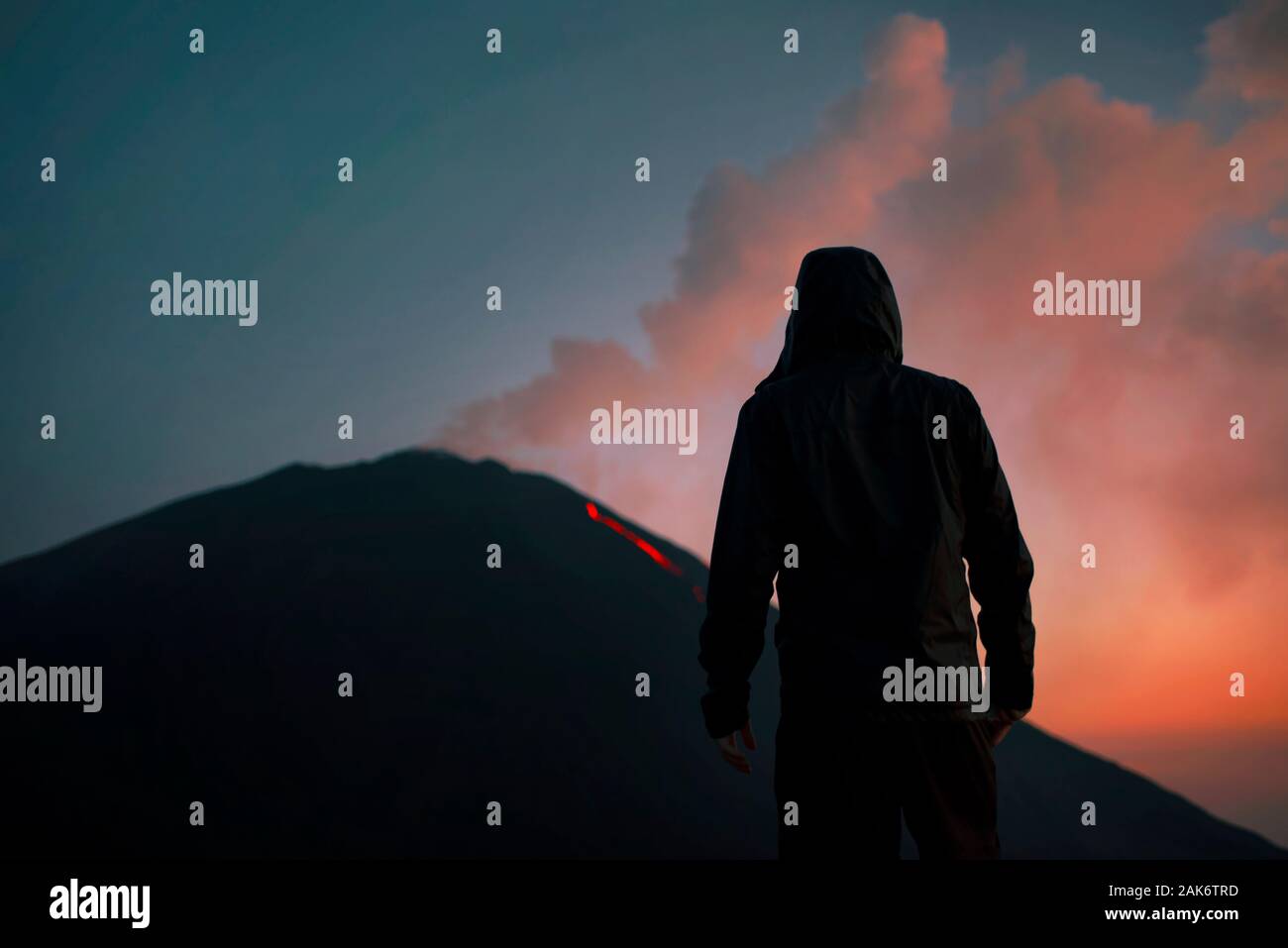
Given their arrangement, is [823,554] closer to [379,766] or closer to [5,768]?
[379,766]

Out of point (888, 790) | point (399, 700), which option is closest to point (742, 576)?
point (888, 790)

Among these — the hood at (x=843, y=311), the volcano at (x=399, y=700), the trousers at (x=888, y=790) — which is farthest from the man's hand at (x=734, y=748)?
the volcano at (x=399, y=700)

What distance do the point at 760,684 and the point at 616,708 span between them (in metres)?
1.82

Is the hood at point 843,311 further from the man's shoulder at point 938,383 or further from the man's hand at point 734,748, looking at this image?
the man's hand at point 734,748

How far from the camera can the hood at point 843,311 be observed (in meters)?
2.32

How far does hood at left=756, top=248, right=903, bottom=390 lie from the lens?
2.32m

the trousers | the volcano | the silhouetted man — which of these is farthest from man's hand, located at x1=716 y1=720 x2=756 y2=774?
the volcano

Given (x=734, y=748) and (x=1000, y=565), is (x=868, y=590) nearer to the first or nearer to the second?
(x=1000, y=565)

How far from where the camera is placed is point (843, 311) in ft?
7.61

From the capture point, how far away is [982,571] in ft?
7.44

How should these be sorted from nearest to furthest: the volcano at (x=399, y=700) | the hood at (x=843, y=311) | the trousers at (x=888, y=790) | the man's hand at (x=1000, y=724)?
the trousers at (x=888, y=790) → the man's hand at (x=1000, y=724) → the hood at (x=843, y=311) → the volcano at (x=399, y=700)

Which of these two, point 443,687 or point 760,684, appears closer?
point 443,687
